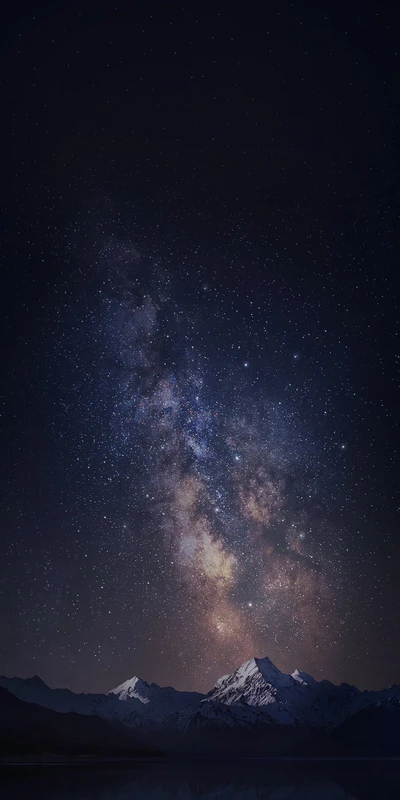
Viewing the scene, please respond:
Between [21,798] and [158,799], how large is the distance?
46.9 feet

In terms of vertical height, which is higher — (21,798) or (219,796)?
(21,798)

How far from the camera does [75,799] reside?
51.7 meters

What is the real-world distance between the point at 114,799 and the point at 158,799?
5365mm

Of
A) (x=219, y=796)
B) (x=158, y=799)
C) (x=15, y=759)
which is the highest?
(x=158, y=799)

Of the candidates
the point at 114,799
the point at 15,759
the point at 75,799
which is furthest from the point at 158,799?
the point at 15,759

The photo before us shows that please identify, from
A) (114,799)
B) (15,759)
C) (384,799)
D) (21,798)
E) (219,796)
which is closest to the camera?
(21,798)

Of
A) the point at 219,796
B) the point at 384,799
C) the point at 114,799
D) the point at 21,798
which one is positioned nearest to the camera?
the point at 21,798

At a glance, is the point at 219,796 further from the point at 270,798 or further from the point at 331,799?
the point at 331,799

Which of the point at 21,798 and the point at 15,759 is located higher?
the point at 21,798

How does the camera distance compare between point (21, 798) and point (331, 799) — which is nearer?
point (21, 798)

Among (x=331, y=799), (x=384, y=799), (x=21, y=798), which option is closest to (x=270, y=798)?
(x=331, y=799)

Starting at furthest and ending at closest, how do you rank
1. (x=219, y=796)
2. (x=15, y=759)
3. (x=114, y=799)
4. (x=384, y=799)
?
(x=15, y=759) → (x=219, y=796) → (x=384, y=799) → (x=114, y=799)

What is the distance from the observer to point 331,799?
191 ft

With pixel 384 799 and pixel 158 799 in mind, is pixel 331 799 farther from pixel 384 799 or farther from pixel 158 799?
pixel 158 799
